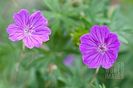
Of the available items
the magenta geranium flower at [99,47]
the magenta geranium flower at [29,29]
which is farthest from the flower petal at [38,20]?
the magenta geranium flower at [99,47]

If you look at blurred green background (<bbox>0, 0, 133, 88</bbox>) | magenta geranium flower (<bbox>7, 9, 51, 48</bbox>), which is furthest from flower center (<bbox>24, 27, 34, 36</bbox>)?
blurred green background (<bbox>0, 0, 133, 88</bbox>)

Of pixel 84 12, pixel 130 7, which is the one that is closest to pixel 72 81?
pixel 84 12

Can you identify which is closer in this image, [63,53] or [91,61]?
[91,61]

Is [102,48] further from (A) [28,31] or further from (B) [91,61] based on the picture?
(A) [28,31]

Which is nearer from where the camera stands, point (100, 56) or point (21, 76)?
point (100, 56)

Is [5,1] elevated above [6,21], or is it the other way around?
[5,1]

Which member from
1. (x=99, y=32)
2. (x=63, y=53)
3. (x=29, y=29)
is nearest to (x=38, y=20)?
(x=29, y=29)

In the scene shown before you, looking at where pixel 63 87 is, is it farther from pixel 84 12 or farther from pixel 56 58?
pixel 84 12
